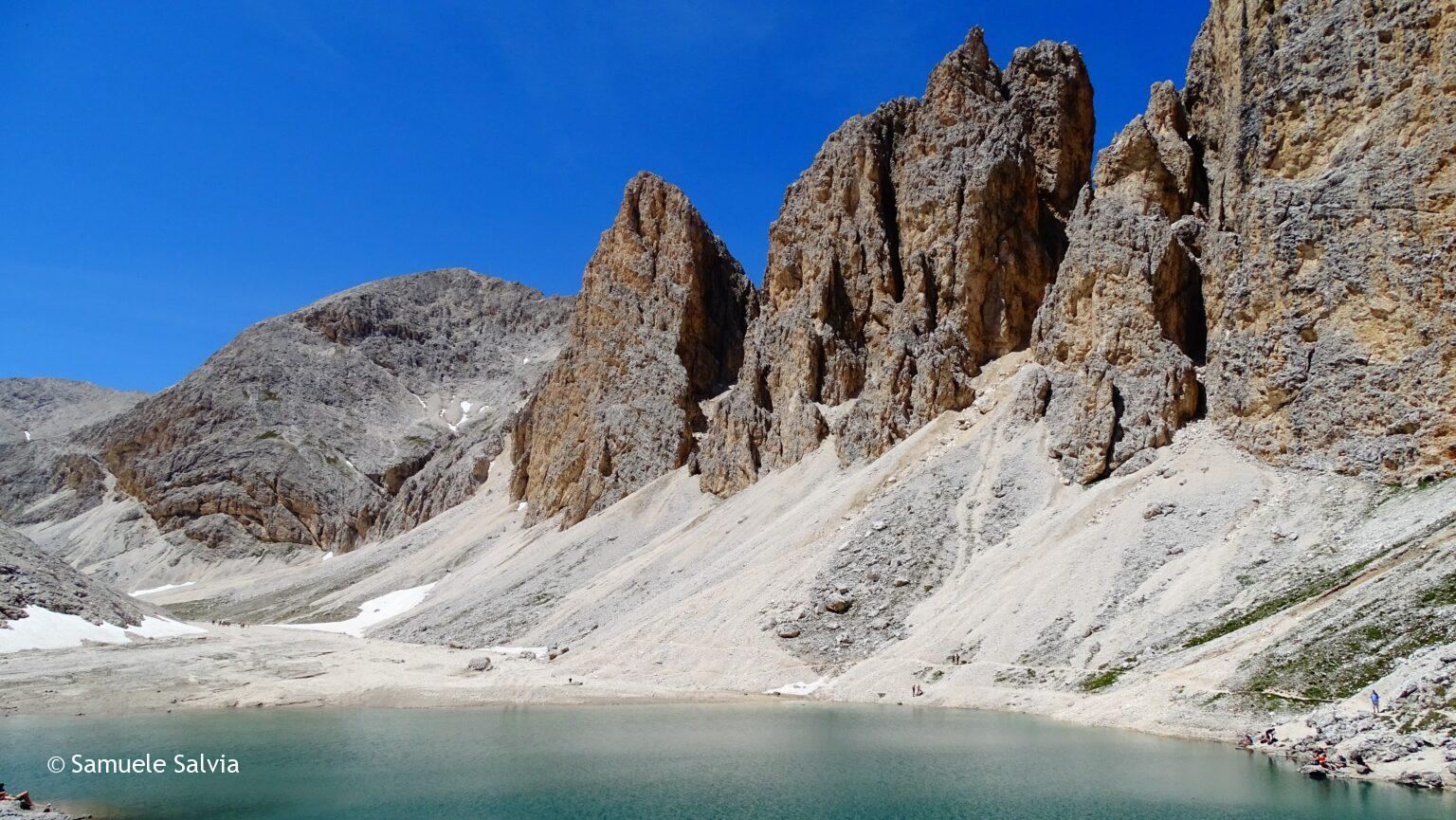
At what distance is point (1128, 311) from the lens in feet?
249

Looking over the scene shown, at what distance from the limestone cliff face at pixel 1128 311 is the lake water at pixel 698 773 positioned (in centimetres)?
3039

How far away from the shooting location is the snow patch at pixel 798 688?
189 feet

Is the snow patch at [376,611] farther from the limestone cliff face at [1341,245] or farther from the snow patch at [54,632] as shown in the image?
the limestone cliff face at [1341,245]

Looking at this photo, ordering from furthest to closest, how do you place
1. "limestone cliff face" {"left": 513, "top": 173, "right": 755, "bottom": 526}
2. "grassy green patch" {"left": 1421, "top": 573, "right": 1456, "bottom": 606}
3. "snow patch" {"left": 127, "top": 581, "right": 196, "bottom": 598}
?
1. "snow patch" {"left": 127, "top": 581, "right": 196, "bottom": 598}
2. "limestone cliff face" {"left": 513, "top": 173, "right": 755, "bottom": 526}
3. "grassy green patch" {"left": 1421, "top": 573, "right": 1456, "bottom": 606}

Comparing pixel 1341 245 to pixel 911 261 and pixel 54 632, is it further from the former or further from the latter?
pixel 54 632

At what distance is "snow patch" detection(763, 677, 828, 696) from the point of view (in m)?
57.6

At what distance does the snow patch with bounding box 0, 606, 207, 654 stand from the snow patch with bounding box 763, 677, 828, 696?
49018mm

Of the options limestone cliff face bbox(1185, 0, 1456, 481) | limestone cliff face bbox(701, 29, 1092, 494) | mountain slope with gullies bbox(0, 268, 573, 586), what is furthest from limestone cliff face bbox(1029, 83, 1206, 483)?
mountain slope with gullies bbox(0, 268, 573, 586)

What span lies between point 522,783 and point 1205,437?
52.0 metres

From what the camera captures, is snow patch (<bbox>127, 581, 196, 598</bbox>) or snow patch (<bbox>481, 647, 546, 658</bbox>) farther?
snow patch (<bbox>127, 581, 196, 598</bbox>)

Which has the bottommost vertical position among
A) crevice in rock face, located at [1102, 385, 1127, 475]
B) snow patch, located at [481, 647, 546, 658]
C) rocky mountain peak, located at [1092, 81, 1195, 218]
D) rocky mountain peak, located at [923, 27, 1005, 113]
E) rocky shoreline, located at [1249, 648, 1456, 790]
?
rocky shoreline, located at [1249, 648, 1456, 790]

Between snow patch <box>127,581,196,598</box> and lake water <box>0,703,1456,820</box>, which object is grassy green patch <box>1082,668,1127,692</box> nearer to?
lake water <box>0,703,1456,820</box>

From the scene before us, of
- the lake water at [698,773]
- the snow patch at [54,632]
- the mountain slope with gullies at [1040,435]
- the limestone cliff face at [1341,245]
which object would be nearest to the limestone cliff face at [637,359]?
the mountain slope with gullies at [1040,435]

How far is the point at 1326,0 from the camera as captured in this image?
223ft
